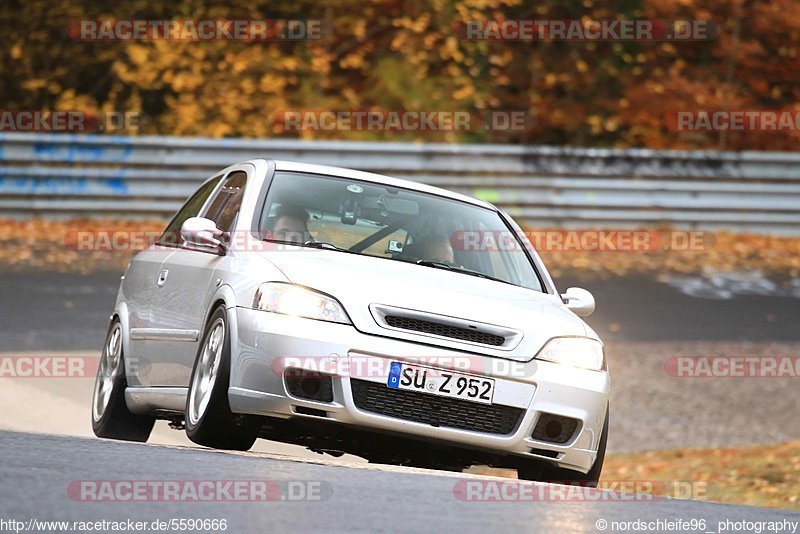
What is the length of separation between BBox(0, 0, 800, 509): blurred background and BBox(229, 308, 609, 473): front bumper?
2891mm

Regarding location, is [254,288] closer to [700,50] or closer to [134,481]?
[134,481]

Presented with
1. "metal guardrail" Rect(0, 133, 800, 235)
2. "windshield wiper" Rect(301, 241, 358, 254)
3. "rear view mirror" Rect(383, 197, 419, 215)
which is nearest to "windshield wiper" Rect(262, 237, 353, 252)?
"windshield wiper" Rect(301, 241, 358, 254)

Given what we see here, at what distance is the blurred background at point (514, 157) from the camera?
12797mm

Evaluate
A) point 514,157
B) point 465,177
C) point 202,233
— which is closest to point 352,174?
point 202,233

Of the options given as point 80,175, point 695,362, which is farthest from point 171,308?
point 80,175

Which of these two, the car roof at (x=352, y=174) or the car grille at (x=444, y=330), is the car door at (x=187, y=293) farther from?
the car grille at (x=444, y=330)

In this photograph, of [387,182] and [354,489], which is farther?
[387,182]

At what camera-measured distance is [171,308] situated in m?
8.52

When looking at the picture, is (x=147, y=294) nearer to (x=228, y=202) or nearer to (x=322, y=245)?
(x=228, y=202)

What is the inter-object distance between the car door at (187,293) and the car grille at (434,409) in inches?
43.6

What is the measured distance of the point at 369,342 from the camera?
7.12 m

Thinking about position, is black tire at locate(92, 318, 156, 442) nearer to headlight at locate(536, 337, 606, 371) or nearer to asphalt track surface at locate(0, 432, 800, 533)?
asphalt track surface at locate(0, 432, 800, 533)

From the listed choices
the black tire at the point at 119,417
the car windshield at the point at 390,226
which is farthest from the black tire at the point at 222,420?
the black tire at the point at 119,417

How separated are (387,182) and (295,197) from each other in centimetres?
59
